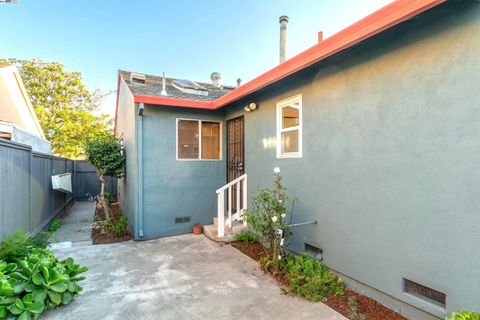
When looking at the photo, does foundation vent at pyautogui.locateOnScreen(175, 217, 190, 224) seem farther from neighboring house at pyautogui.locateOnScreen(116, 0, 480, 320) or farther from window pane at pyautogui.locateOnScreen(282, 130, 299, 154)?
window pane at pyautogui.locateOnScreen(282, 130, 299, 154)

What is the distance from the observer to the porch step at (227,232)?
17.1 feet

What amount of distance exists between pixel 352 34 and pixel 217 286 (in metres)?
3.48

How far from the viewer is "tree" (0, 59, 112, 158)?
14.9m

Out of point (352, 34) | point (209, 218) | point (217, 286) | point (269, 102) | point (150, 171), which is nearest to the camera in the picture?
point (352, 34)

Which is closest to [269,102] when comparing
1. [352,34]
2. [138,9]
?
[352,34]

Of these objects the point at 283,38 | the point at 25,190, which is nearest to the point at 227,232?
the point at 25,190

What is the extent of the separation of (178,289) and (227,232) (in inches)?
85.9

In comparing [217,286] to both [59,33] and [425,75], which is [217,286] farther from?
[59,33]

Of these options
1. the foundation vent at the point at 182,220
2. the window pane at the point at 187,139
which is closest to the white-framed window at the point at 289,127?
the window pane at the point at 187,139

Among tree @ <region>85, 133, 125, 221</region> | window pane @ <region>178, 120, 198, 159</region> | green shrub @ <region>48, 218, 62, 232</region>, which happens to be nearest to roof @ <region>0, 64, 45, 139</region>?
tree @ <region>85, 133, 125, 221</region>

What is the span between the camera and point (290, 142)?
438cm

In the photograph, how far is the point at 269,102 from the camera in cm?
481

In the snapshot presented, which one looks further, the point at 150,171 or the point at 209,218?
the point at 209,218

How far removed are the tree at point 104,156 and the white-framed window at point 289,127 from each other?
4.65 metres
